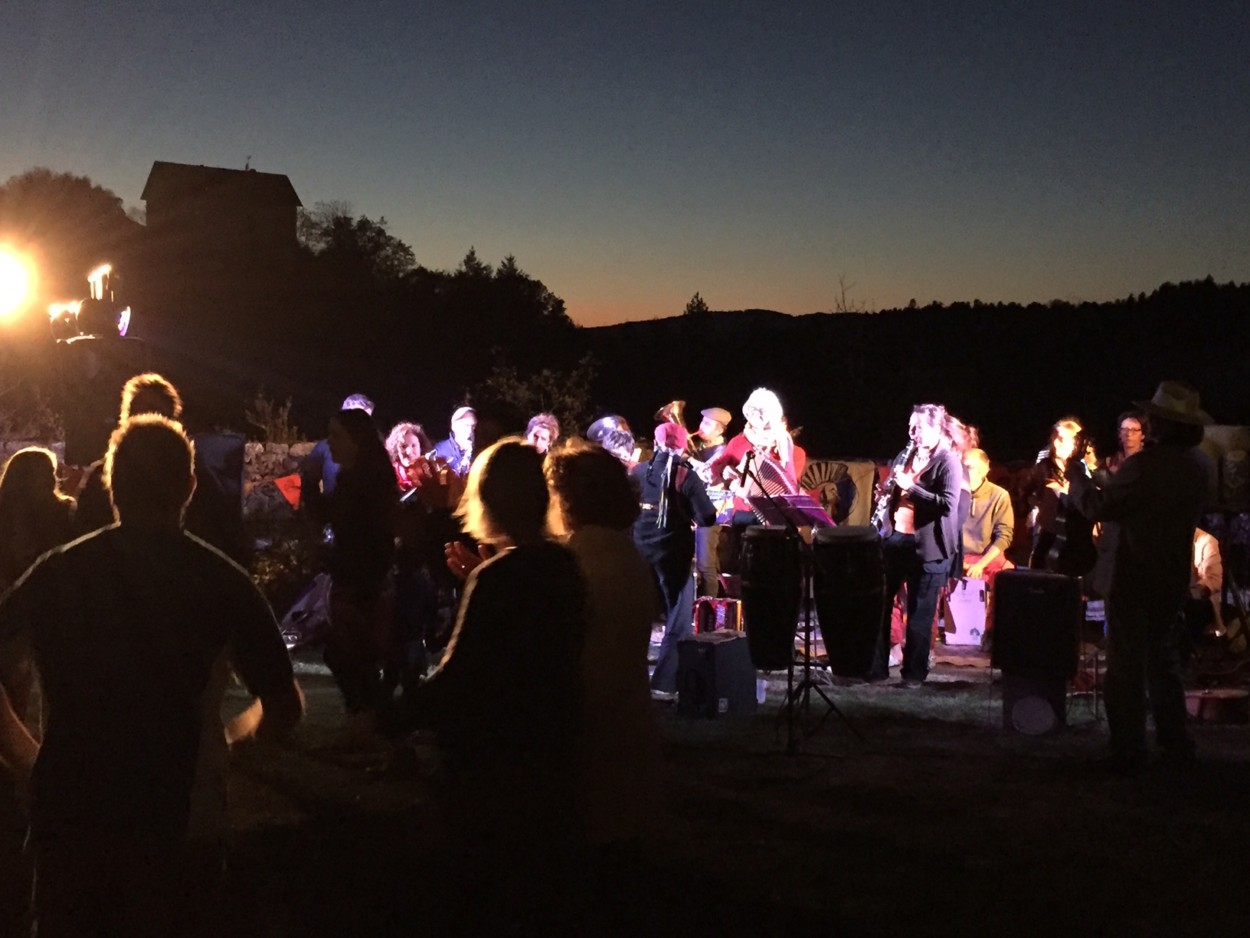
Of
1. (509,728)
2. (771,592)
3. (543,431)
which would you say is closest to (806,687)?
(771,592)

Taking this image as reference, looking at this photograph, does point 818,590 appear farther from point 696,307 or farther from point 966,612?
point 696,307

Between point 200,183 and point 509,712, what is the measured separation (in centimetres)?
5732

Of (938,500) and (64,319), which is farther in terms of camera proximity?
(64,319)

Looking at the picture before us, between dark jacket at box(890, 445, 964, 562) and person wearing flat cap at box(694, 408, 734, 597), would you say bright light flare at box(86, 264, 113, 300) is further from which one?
dark jacket at box(890, 445, 964, 562)

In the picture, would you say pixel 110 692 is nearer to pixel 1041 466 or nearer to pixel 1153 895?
pixel 1153 895

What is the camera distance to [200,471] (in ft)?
17.9

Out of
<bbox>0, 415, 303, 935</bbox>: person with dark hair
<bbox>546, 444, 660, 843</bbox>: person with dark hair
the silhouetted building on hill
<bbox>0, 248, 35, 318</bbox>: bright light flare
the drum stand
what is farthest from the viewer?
the silhouetted building on hill

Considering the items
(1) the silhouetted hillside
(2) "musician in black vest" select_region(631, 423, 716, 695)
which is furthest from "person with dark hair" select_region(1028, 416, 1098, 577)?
(1) the silhouetted hillside

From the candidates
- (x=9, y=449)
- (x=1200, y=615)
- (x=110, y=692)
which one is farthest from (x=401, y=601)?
(x=9, y=449)

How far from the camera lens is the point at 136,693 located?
267cm

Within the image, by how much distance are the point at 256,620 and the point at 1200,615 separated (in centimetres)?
788

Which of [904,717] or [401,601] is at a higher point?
[401,601]

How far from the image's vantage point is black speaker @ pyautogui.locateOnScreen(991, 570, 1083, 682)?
287 inches

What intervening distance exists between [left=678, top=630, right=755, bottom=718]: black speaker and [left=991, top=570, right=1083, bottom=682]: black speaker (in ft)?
4.92
